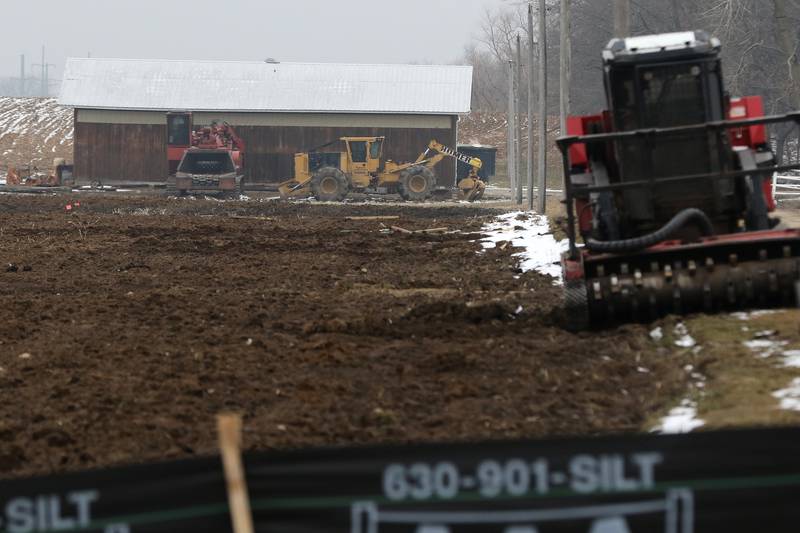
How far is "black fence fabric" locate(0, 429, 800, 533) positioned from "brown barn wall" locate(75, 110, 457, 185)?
60.1m

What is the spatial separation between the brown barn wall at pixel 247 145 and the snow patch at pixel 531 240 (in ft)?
91.4

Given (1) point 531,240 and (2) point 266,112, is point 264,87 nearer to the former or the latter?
(2) point 266,112

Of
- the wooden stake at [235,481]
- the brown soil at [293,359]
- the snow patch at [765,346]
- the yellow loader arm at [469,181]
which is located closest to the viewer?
the wooden stake at [235,481]

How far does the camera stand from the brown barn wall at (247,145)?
64.7 meters

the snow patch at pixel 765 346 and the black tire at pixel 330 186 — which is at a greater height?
the black tire at pixel 330 186

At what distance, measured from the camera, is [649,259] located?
39.7 ft

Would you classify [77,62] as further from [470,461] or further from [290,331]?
[470,461]

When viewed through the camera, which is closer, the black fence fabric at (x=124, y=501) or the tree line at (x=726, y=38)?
the black fence fabric at (x=124, y=501)

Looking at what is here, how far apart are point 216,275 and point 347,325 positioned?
6644mm

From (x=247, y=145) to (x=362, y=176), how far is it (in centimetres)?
1241

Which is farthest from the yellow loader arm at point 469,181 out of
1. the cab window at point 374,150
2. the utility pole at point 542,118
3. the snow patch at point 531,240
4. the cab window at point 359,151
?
the snow patch at point 531,240

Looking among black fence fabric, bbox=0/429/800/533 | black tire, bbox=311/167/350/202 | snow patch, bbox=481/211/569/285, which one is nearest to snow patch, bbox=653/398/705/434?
black fence fabric, bbox=0/429/800/533

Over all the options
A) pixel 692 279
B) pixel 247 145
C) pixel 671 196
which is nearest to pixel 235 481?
pixel 692 279

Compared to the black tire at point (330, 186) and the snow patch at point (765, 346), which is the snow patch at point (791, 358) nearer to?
the snow patch at point (765, 346)
